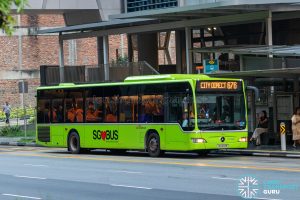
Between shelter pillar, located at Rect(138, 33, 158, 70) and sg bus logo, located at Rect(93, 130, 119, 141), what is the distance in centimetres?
1639

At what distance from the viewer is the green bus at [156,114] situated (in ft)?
78.0

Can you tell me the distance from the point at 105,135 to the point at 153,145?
259 cm

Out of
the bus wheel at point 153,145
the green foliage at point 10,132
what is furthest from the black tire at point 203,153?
the green foliage at point 10,132

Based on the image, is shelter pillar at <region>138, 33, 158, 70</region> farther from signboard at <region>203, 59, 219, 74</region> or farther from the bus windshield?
the bus windshield

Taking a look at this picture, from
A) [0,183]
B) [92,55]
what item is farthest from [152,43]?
[0,183]

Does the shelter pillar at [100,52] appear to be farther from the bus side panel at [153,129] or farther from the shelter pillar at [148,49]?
the bus side panel at [153,129]

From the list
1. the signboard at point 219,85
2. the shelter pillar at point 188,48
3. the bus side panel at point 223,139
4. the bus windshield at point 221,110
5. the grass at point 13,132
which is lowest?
the grass at point 13,132

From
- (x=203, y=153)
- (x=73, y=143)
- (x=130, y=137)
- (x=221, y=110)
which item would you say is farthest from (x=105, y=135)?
(x=221, y=110)

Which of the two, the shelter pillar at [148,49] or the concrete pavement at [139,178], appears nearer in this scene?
the concrete pavement at [139,178]

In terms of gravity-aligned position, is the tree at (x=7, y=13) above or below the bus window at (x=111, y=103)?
above

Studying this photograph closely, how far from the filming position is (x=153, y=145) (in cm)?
2527

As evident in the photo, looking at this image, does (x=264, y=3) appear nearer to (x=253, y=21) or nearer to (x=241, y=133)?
(x=253, y=21)

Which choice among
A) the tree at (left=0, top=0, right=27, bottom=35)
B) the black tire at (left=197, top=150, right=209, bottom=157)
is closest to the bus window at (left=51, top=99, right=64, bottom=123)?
the black tire at (left=197, top=150, right=209, bottom=157)

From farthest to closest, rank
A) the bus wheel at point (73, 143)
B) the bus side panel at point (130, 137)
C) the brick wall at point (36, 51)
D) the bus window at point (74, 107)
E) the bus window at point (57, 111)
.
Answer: the brick wall at point (36, 51), the bus window at point (57, 111), the bus wheel at point (73, 143), the bus window at point (74, 107), the bus side panel at point (130, 137)
